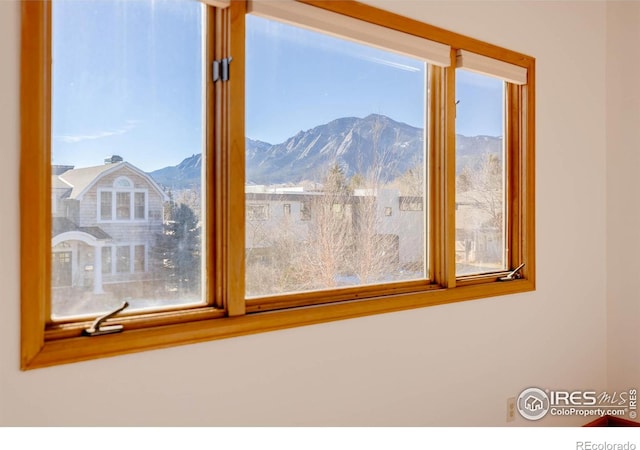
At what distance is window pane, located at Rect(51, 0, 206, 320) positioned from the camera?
160 cm

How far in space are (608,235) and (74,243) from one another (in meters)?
3.04

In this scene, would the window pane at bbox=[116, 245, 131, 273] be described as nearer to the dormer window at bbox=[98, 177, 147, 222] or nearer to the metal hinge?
the dormer window at bbox=[98, 177, 147, 222]

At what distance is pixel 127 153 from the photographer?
5.66 ft

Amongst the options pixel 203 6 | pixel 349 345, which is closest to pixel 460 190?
pixel 349 345

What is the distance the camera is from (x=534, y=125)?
2943mm

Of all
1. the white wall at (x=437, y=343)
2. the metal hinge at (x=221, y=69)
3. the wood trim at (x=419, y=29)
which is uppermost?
the wood trim at (x=419, y=29)

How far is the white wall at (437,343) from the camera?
149 centimetres

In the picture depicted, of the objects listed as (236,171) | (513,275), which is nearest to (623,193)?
(513,275)

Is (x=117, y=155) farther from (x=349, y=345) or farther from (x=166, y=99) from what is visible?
(x=349, y=345)

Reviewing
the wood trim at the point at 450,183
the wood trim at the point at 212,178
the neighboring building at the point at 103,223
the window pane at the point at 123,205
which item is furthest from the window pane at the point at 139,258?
the wood trim at the point at 450,183

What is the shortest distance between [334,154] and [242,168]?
0.49 m

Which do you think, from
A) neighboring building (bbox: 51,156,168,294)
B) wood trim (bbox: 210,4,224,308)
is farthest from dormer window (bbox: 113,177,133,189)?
wood trim (bbox: 210,4,224,308)

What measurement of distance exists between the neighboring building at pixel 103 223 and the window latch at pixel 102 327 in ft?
0.30

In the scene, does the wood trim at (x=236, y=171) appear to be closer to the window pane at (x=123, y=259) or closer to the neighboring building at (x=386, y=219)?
the neighboring building at (x=386, y=219)
